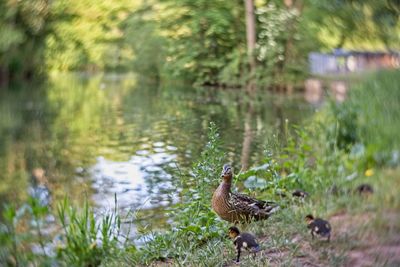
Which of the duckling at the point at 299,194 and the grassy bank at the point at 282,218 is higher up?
the grassy bank at the point at 282,218

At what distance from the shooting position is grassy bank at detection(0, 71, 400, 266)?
3203mm

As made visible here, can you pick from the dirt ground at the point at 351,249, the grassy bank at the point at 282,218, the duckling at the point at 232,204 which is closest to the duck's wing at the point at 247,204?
the duckling at the point at 232,204

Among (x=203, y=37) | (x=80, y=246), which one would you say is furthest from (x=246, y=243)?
(x=203, y=37)

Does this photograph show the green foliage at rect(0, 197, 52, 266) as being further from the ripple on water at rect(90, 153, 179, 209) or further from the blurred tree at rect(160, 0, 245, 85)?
the blurred tree at rect(160, 0, 245, 85)

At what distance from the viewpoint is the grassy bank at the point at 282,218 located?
320cm

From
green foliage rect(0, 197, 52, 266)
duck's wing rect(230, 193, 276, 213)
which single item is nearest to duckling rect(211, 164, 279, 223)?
duck's wing rect(230, 193, 276, 213)

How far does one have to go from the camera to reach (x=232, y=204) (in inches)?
167

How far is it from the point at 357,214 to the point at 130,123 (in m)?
8.24

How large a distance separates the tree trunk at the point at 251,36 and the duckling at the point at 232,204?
16.2 m

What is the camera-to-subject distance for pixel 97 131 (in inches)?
473

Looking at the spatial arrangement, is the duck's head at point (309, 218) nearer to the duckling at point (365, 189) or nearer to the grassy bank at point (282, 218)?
the grassy bank at point (282, 218)

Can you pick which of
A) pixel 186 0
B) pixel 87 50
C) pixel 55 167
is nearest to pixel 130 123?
pixel 55 167

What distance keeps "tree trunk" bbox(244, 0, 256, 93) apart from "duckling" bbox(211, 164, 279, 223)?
16242 mm

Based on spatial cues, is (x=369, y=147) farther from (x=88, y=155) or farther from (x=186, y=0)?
(x=186, y=0)
